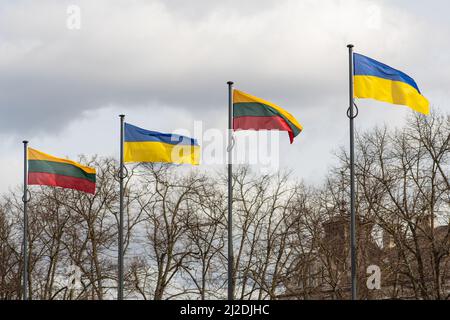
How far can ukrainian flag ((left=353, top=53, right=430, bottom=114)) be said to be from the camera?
28.1 metres

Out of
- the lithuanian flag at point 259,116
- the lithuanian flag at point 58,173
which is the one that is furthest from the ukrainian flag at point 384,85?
the lithuanian flag at point 58,173

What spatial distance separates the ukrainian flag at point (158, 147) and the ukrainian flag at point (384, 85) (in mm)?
5590

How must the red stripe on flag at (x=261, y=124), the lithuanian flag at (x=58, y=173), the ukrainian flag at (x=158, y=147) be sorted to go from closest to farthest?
the red stripe on flag at (x=261, y=124) → the ukrainian flag at (x=158, y=147) → the lithuanian flag at (x=58, y=173)

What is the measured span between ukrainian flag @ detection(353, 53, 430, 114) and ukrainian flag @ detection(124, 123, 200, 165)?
559 cm

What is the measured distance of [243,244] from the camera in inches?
2092

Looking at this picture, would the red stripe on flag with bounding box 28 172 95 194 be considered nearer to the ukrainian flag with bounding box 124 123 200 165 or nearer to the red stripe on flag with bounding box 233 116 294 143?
the ukrainian flag with bounding box 124 123 200 165

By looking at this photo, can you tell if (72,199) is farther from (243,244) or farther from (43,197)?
(243,244)

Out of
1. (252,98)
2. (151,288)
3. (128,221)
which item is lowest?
(151,288)

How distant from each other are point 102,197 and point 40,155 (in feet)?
67.8

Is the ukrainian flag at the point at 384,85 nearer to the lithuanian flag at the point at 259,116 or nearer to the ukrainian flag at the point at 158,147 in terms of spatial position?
the lithuanian flag at the point at 259,116

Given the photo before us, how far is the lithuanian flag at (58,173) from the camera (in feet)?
111

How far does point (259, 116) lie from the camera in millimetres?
29828
